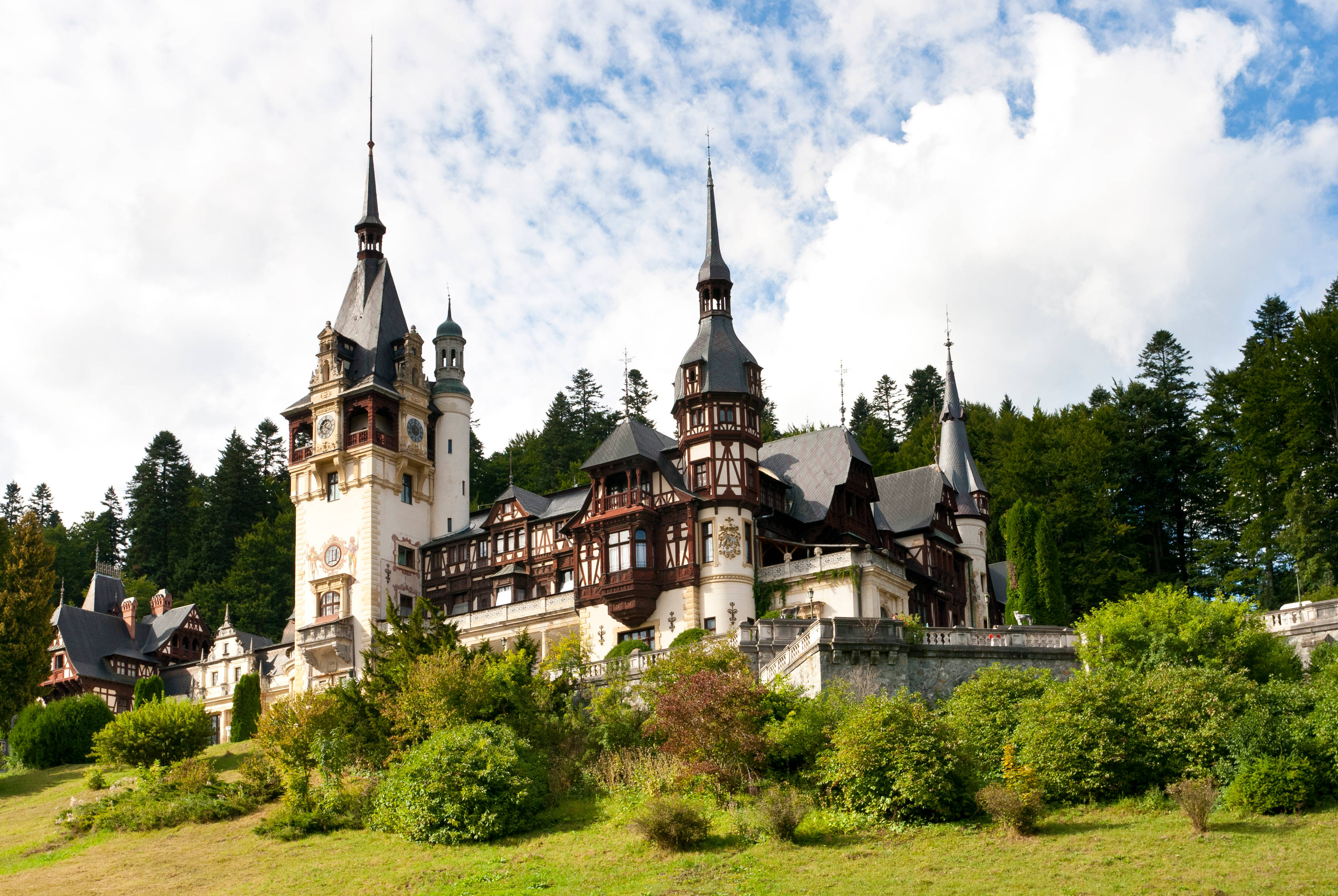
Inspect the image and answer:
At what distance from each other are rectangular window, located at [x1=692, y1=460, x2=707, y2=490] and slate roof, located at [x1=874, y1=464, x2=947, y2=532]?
935cm

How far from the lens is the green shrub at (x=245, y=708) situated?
5897 centimetres

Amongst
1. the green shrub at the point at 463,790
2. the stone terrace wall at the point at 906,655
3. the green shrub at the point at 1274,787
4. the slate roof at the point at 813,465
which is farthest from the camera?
the slate roof at the point at 813,465

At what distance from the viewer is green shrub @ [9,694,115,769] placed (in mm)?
55344

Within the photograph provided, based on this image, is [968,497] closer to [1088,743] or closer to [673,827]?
[1088,743]

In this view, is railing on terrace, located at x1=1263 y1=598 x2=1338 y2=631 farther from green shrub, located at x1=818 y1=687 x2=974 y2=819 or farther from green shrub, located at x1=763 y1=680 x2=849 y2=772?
green shrub, located at x1=763 y1=680 x2=849 y2=772

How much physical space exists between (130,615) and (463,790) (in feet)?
175

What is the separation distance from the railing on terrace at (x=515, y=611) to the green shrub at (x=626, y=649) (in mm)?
5976

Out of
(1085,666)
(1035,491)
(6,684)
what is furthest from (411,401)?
(1085,666)

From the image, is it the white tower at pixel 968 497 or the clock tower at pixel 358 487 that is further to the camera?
the white tower at pixel 968 497

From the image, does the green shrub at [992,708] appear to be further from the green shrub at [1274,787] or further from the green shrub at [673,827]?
the green shrub at [673,827]

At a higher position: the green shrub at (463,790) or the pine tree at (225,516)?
the pine tree at (225,516)

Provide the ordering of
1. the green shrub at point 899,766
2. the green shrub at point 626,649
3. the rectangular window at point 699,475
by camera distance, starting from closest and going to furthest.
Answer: the green shrub at point 899,766 → the green shrub at point 626,649 → the rectangular window at point 699,475

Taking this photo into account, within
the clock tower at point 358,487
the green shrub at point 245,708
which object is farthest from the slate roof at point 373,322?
the green shrub at point 245,708

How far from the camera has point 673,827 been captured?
98.2ft
